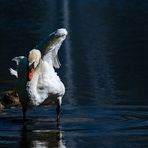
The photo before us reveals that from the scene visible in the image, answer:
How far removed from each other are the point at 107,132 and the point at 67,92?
541cm

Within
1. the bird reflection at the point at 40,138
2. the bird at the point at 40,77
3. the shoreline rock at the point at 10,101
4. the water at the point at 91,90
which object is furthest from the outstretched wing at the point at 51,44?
the shoreline rock at the point at 10,101

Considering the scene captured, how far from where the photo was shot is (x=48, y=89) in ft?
49.6

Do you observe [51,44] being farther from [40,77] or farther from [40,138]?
[40,138]

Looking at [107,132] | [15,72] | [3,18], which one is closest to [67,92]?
[15,72]

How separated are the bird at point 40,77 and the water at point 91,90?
442 millimetres

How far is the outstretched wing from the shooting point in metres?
14.9

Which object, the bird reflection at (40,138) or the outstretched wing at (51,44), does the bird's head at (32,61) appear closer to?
the outstretched wing at (51,44)

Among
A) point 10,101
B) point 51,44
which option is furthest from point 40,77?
point 10,101

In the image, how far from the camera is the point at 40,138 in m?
13.5

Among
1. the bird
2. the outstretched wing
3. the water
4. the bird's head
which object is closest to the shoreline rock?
the water

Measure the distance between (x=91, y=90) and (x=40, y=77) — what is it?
4265 mm

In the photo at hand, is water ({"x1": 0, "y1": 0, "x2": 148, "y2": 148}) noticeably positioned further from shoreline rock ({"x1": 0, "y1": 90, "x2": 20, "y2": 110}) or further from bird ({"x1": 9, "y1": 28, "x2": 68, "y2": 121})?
shoreline rock ({"x1": 0, "y1": 90, "x2": 20, "y2": 110})

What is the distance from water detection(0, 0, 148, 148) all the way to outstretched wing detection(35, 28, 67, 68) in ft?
3.97

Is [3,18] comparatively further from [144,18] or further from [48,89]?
[48,89]
